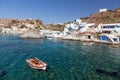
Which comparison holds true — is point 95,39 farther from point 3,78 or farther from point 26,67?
point 3,78

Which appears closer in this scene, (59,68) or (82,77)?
(82,77)

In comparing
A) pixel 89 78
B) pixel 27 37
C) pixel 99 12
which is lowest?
pixel 89 78

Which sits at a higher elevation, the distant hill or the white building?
the distant hill

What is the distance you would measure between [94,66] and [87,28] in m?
77.4

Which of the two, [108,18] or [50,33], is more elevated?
[108,18]

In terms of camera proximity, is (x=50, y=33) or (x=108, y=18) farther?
(x=108, y=18)

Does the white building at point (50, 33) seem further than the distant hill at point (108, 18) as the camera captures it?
No

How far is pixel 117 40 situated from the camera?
84.7 metres

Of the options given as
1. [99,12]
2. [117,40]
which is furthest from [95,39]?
[99,12]

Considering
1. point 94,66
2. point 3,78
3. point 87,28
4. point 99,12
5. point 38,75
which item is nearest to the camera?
point 3,78

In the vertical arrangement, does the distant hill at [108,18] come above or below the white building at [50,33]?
above

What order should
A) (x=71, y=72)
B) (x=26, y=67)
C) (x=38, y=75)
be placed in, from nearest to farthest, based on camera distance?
1. (x=38, y=75)
2. (x=71, y=72)
3. (x=26, y=67)

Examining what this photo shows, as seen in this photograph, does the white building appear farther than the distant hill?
No

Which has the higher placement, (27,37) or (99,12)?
(99,12)
